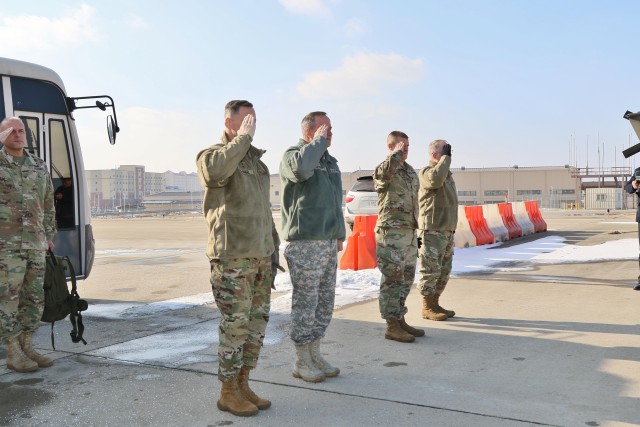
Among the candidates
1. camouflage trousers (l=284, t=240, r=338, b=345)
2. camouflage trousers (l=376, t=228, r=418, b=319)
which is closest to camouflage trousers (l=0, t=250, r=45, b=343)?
camouflage trousers (l=284, t=240, r=338, b=345)

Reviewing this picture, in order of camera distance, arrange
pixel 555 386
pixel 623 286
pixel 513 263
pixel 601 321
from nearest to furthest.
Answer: pixel 555 386
pixel 601 321
pixel 623 286
pixel 513 263

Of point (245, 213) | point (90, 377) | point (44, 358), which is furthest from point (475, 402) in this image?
→ point (44, 358)

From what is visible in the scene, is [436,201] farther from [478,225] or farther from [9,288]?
[478,225]

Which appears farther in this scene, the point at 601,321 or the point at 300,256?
the point at 601,321

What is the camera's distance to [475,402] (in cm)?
392

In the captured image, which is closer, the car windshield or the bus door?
the bus door

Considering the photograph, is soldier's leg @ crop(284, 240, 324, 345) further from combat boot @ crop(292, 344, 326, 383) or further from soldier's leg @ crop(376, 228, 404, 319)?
soldier's leg @ crop(376, 228, 404, 319)

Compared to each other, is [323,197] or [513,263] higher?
[323,197]

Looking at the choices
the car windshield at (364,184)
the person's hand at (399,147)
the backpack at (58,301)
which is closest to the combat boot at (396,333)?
the person's hand at (399,147)

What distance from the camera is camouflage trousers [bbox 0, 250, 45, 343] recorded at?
472cm

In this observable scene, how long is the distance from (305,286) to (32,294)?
7.54ft

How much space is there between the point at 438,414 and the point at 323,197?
5.68 feet

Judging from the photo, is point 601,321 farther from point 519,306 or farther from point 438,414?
point 438,414

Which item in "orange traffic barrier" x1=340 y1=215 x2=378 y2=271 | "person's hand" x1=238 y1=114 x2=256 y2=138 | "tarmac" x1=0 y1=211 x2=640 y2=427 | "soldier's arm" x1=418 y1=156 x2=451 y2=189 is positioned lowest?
"tarmac" x1=0 y1=211 x2=640 y2=427
